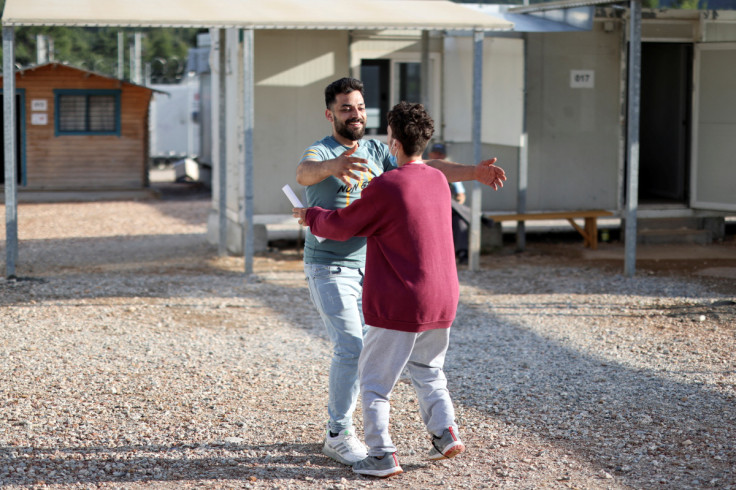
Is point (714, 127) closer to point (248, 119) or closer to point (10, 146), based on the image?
point (248, 119)

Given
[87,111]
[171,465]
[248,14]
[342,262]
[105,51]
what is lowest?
[171,465]

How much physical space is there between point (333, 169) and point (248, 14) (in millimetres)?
5609

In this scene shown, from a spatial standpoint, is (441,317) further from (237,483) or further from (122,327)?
(122,327)

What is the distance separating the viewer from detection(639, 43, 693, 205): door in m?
13.1

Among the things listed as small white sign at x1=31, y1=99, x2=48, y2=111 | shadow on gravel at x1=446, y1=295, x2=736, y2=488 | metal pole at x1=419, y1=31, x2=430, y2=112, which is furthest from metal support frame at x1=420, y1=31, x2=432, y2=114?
small white sign at x1=31, y1=99, x2=48, y2=111

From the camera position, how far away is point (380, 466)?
4.13 meters

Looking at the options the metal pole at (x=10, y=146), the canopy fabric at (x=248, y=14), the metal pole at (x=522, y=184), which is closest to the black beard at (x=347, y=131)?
the canopy fabric at (x=248, y=14)

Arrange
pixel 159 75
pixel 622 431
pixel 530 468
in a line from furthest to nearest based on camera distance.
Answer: pixel 159 75 < pixel 622 431 < pixel 530 468

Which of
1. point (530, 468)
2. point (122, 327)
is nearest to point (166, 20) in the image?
point (122, 327)

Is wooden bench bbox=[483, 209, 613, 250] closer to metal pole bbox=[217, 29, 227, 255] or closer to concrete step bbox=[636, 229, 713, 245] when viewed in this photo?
concrete step bbox=[636, 229, 713, 245]

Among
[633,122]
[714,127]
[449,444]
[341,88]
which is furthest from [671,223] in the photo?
[341,88]

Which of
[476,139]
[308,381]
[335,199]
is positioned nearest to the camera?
[335,199]

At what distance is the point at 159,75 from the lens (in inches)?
1908

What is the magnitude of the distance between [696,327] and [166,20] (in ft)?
16.8
